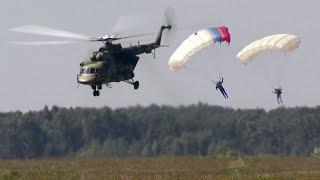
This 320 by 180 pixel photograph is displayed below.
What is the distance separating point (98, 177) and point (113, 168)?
30.2 feet

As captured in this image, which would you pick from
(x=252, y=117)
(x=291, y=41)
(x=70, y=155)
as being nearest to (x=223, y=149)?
(x=70, y=155)

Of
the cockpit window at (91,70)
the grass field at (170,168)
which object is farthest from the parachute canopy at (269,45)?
the cockpit window at (91,70)

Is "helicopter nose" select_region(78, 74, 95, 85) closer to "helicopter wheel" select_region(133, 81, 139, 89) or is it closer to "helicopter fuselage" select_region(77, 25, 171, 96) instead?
"helicopter fuselage" select_region(77, 25, 171, 96)

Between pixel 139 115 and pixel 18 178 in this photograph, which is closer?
pixel 18 178

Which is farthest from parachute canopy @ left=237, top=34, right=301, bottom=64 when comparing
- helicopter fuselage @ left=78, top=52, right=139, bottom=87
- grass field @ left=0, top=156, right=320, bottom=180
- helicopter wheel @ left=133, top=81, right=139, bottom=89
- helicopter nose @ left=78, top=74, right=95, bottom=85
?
helicopter nose @ left=78, top=74, right=95, bottom=85

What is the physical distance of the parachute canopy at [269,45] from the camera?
222ft

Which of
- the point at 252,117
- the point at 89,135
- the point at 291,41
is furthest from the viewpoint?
the point at 252,117

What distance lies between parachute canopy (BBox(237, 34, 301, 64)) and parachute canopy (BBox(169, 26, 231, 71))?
336cm

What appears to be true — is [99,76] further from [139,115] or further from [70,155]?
[139,115]

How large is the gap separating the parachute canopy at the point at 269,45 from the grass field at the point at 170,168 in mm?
7602

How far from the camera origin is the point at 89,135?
9956cm

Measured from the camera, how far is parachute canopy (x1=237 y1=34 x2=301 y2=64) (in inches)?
2662

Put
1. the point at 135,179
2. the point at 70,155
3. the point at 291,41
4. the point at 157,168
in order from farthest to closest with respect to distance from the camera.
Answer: the point at 70,155 → the point at 291,41 → the point at 157,168 → the point at 135,179

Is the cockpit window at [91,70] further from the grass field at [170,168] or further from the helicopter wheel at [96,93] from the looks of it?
the grass field at [170,168]
